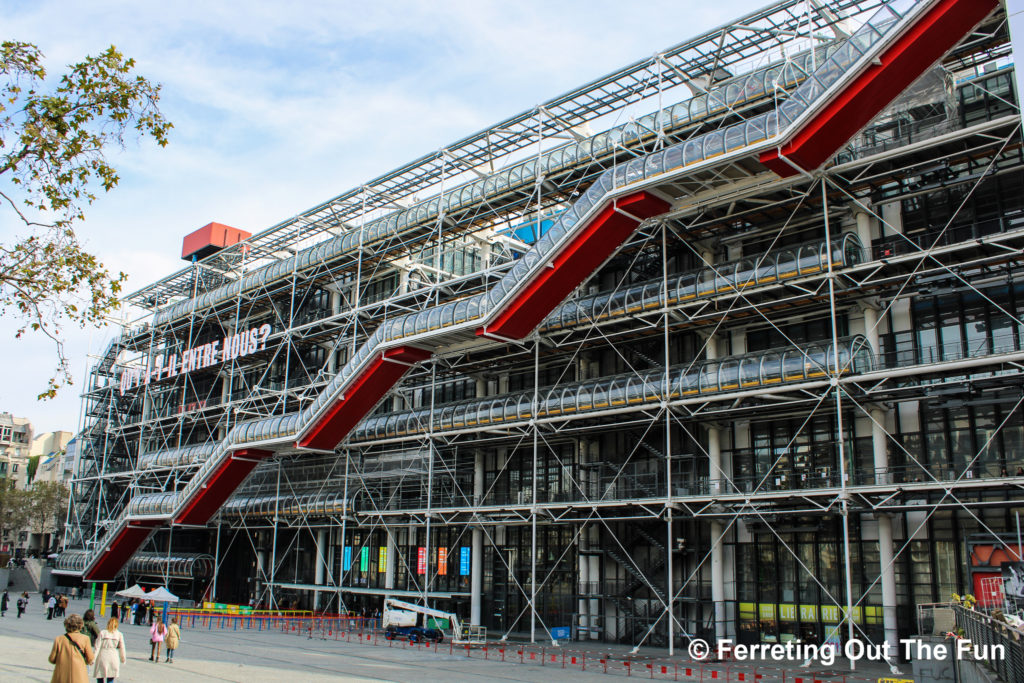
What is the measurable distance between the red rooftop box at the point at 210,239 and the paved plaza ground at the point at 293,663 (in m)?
32.4

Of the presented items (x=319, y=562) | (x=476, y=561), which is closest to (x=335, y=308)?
(x=319, y=562)

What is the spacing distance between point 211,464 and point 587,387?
63.2ft

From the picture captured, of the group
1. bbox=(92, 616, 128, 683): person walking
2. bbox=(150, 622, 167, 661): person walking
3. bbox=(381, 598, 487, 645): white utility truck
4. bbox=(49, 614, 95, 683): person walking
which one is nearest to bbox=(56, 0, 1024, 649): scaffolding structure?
bbox=(381, 598, 487, 645): white utility truck

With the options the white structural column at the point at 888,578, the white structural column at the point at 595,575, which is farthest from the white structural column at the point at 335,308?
the white structural column at the point at 888,578

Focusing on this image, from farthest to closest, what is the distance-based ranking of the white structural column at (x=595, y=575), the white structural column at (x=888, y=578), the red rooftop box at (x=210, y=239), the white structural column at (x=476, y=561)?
the red rooftop box at (x=210, y=239) < the white structural column at (x=476, y=561) < the white structural column at (x=595, y=575) < the white structural column at (x=888, y=578)

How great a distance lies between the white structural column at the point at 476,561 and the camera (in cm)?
3294

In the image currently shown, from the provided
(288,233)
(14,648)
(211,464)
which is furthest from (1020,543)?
(288,233)

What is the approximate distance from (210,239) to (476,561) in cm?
3307

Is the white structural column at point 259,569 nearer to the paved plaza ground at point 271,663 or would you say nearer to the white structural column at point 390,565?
the white structural column at point 390,565

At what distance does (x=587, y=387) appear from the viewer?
28141mm

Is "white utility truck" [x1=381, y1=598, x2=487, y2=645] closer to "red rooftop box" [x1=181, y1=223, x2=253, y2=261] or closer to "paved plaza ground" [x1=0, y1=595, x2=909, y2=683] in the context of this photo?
"paved plaza ground" [x1=0, y1=595, x2=909, y2=683]

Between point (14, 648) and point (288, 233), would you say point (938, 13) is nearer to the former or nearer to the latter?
A: point (14, 648)

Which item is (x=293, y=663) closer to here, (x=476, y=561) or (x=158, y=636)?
(x=158, y=636)

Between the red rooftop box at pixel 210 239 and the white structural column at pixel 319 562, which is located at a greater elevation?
the red rooftop box at pixel 210 239
